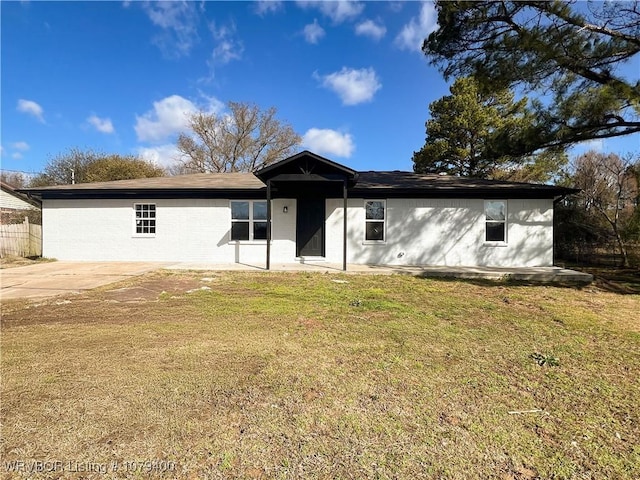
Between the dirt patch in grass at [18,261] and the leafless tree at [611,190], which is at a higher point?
the leafless tree at [611,190]

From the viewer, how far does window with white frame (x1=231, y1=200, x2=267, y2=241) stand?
1179 cm

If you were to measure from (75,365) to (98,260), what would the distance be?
10.4 m

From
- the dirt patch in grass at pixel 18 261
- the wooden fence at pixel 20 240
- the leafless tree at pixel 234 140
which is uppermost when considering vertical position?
the leafless tree at pixel 234 140

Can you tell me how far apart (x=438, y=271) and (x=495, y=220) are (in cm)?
341

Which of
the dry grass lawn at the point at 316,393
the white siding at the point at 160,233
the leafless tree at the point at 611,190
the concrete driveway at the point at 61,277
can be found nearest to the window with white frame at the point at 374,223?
the white siding at the point at 160,233

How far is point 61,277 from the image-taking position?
8.35 metres

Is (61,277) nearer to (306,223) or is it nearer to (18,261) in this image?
(18,261)

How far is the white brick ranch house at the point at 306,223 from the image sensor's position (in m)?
11.3

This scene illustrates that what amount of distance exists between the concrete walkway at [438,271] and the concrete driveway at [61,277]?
1.48 m

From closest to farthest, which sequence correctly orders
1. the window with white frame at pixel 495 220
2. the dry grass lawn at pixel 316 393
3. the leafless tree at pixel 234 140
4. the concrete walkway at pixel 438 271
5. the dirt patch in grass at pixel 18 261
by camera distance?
the dry grass lawn at pixel 316 393
the concrete walkway at pixel 438 271
the dirt patch in grass at pixel 18 261
the window with white frame at pixel 495 220
the leafless tree at pixel 234 140

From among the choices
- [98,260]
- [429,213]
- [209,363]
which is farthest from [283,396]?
[98,260]

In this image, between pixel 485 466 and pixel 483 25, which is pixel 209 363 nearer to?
pixel 485 466

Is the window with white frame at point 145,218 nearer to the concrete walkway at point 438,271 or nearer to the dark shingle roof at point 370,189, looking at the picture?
the dark shingle roof at point 370,189

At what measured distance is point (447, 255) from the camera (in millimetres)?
11477
